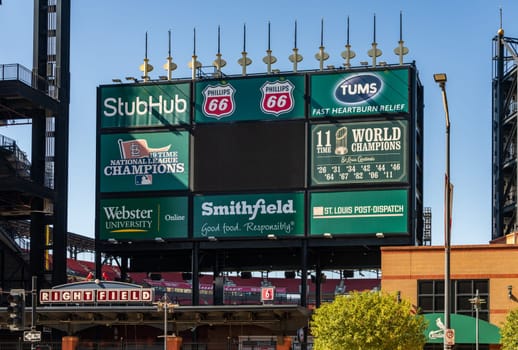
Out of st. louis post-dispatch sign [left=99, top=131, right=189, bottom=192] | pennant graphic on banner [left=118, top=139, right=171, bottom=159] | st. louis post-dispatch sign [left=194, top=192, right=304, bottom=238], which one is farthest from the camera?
pennant graphic on banner [left=118, top=139, right=171, bottom=159]

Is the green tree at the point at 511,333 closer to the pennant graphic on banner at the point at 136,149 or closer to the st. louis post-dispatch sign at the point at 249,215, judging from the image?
the st. louis post-dispatch sign at the point at 249,215

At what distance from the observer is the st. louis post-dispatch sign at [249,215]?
78.6m

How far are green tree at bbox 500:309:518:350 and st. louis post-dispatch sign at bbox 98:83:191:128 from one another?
34.3m

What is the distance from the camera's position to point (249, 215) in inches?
3123

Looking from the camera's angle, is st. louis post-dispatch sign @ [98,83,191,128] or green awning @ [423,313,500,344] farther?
st. louis post-dispatch sign @ [98,83,191,128]

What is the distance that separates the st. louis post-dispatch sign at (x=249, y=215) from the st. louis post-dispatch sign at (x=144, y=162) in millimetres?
2697

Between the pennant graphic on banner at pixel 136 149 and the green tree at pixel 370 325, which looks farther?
the pennant graphic on banner at pixel 136 149

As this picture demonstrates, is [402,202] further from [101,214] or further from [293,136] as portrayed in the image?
[101,214]

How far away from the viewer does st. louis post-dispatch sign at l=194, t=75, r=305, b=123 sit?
7975 cm

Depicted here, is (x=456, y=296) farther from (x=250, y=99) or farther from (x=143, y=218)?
(x=143, y=218)

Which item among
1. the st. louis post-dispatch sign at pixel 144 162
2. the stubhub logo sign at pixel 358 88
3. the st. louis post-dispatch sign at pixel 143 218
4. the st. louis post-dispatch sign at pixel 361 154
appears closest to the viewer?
the st. louis post-dispatch sign at pixel 361 154

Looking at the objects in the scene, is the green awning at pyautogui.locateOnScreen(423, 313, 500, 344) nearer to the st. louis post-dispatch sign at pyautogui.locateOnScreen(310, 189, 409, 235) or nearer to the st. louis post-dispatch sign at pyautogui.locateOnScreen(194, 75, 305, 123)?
the st. louis post-dispatch sign at pyautogui.locateOnScreen(310, 189, 409, 235)

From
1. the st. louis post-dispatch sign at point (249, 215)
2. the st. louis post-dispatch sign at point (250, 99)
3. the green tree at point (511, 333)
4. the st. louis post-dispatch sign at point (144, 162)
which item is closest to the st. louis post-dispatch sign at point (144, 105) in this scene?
the st. louis post-dispatch sign at point (144, 162)

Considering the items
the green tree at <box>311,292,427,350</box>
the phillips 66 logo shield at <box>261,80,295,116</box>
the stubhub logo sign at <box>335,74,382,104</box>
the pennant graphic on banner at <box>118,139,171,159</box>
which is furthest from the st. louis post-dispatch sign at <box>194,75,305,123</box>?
the green tree at <box>311,292,427,350</box>
